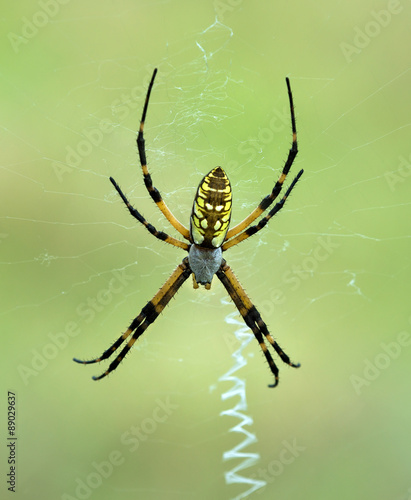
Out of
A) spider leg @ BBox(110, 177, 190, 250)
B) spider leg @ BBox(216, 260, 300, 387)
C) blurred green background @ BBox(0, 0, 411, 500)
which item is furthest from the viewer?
blurred green background @ BBox(0, 0, 411, 500)

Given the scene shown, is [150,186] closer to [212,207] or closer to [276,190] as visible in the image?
[212,207]

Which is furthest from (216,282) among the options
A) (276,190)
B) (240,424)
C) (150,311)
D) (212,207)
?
(212,207)

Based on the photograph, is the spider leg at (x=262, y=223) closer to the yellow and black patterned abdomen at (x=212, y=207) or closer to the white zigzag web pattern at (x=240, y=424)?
the yellow and black patterned abdomen at (x=212, y=207)

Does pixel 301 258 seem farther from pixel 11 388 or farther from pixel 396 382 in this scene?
pixel 11 388

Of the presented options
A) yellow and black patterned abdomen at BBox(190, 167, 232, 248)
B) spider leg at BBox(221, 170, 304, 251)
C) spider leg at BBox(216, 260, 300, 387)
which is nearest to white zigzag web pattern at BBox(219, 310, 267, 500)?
spider leg at BBox(216, 260, 300, 387)

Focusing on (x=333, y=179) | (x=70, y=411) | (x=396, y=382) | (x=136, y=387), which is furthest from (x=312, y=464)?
(x=333, y=179)

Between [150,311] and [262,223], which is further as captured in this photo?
[150,311]

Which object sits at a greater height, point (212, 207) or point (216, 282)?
point (212, 207)

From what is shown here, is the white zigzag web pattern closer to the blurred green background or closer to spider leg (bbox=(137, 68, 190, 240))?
the blurred green background

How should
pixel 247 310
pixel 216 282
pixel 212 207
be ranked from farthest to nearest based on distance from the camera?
pixel 216 282, pixel 247 310, pixel 212 207
